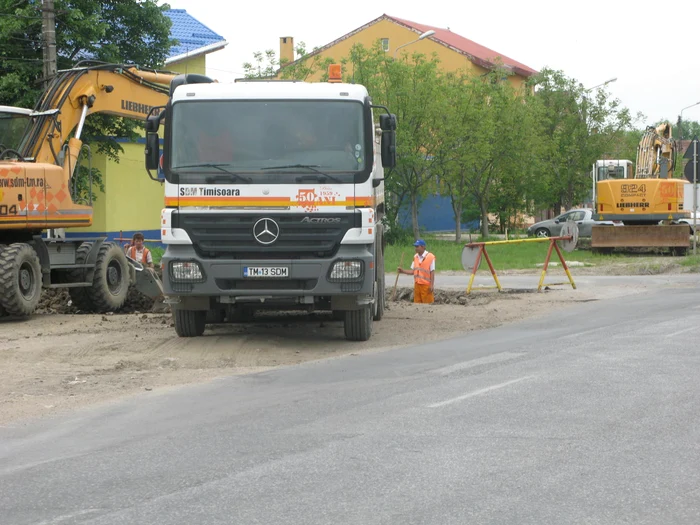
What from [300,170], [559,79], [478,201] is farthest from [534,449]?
[559,79]

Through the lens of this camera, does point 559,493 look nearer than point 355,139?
Yes

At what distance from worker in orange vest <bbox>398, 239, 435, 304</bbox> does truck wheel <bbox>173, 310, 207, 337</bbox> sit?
678cm

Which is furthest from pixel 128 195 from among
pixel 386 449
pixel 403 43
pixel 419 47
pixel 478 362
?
pixel 386 449

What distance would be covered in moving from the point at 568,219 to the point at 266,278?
38225 mm

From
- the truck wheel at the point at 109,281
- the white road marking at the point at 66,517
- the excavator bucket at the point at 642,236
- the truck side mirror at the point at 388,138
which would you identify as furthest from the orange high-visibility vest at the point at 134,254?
the excavator bucket at the point at 642,236

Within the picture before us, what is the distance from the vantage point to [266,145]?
517 inches

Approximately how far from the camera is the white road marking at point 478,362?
11.2 meters

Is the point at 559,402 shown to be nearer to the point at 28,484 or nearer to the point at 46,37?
the point at 28,484

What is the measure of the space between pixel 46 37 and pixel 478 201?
28.0 metres

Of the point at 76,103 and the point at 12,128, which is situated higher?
the point at 76,103

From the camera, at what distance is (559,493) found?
6.20m

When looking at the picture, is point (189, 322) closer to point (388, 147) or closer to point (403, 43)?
point (388, 147)

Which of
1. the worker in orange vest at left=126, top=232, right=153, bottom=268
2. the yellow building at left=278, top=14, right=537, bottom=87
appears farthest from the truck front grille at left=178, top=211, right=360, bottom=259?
the yellow building at left=278, top=14, right=537, bottom=87

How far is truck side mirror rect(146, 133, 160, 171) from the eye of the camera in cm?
1335
